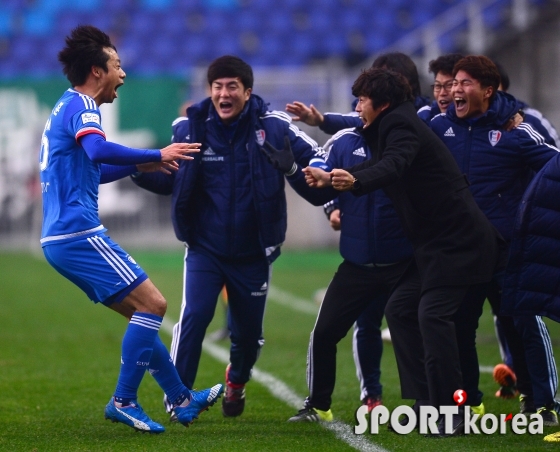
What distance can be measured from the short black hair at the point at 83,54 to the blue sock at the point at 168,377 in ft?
4.95

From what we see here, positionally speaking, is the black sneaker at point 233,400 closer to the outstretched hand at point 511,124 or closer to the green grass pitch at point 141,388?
the green grass pitch at point 141,388

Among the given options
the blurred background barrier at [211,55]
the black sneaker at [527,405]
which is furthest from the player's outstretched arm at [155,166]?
the blurred background barrier at [211,55]

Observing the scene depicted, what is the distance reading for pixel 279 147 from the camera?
6.14m

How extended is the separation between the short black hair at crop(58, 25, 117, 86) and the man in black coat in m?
1.36

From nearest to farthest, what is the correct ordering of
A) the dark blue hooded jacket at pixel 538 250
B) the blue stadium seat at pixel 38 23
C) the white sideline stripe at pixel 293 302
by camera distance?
the dark blue hooded jacket at pixel 538 250
the white sideline stripe at pixel 293 302
the blue stadium seat at pixel 38 23

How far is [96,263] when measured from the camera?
17.2 feet

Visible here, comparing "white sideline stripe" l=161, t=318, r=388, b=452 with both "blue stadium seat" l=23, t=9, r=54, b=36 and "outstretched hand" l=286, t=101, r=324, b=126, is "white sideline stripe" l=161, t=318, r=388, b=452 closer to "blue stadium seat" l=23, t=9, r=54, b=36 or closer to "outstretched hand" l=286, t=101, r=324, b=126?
"outstretched hand" l=286, t=101, r=324, b=126

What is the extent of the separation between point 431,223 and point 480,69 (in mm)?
1039

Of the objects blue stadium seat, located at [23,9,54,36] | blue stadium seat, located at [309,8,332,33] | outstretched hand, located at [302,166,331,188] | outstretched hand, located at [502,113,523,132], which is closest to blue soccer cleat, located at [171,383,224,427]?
outstretched hand, located at [302,166,331,188]

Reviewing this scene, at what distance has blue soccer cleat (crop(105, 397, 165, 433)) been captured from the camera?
5.30 m

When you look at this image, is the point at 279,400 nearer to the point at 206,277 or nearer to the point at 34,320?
the point at 206,277

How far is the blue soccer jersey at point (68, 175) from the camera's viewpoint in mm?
5234

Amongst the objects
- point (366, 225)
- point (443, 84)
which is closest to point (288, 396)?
point (366, 225)

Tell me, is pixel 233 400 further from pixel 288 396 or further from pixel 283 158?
pixel 283 158
